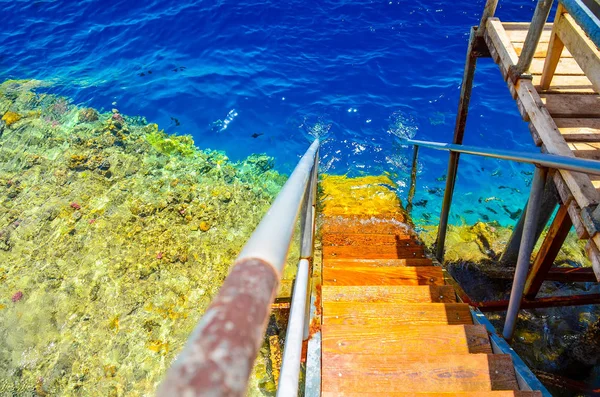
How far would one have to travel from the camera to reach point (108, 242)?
5.97 meters

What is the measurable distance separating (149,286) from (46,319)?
143 centimetres

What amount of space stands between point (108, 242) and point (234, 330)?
6.36 m

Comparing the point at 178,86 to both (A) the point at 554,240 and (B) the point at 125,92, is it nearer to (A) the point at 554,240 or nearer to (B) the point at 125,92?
(B) the point at 125,92

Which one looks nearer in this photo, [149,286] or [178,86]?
[149,286]

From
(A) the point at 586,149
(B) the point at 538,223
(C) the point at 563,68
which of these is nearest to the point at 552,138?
(A) the point at 586,149

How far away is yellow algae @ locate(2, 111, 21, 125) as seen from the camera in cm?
897

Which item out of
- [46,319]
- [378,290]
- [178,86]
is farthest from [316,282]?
[178,86]

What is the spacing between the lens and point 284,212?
830mm

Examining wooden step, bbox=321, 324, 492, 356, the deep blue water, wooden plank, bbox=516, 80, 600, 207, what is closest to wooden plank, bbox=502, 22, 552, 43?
wooden plank, bbox=516, 80, 600, 207

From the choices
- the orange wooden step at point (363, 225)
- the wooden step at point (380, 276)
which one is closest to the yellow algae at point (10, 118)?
the orange wooden step at point (363, 225)

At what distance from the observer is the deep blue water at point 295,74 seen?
8328mm

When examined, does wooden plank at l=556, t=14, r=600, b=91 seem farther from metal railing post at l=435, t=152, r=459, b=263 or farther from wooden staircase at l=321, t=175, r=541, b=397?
metal railing post at l=435, t=152, r=459, b=263

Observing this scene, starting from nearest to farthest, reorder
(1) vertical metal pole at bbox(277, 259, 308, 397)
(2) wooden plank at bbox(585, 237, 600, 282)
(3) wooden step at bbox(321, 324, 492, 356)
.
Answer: (1) vertical metal pole at bbox(277, 259, 308, 397)
(2) wooden plank at bbox(585, 237, 600, 282)
(3) wooden step at bbox(321, 324, 492, 356)

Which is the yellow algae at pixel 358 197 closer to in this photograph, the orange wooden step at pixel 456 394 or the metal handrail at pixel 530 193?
the metal handrail at pixel 530 193
